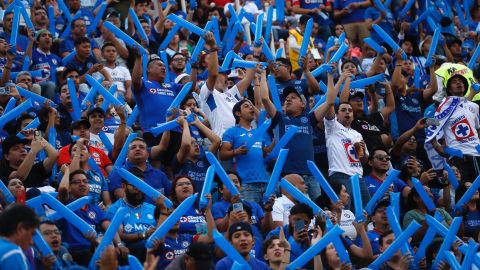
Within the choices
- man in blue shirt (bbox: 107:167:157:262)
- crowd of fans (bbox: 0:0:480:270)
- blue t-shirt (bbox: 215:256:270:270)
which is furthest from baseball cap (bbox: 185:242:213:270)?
man in blue shirt (bbox: 107:167:157:262)

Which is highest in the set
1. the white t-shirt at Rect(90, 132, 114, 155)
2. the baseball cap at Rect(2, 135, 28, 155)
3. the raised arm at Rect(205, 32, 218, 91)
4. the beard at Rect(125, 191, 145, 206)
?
the raised arm at Rect(205, 32, 218, 91)

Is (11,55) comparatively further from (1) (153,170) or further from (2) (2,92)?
(1) (153,170)

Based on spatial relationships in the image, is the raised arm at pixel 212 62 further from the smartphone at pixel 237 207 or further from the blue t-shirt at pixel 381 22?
the blue t-shirt at pixel 381 22

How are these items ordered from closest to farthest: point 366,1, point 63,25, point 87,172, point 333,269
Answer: point 333,269, point 87,172, point 63,25, point 366,1

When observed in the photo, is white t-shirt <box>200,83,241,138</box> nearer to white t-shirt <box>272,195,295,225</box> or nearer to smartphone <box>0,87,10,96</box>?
white t-shirt <box>272,195,295,225</box>

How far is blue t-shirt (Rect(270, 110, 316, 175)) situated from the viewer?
13016 mm

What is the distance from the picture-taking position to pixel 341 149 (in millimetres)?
13383

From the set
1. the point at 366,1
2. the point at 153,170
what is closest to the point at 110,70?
the point at 153,170

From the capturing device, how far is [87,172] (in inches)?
466

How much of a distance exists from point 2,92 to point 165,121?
177 cm

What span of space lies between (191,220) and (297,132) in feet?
6.97

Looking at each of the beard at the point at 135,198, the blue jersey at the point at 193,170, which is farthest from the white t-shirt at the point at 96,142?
the beard at the point at 135,198

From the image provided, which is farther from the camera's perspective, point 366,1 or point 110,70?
point 366,1

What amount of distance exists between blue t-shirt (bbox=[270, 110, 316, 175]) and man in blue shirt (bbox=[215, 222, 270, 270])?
2.69 m
